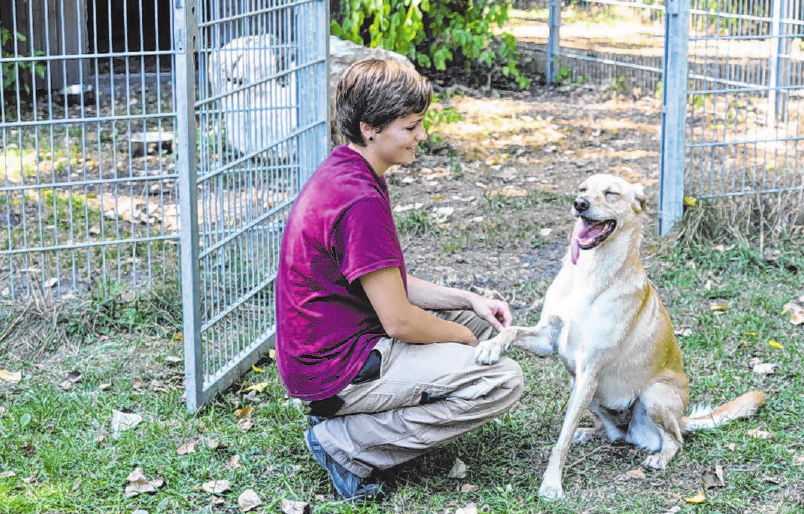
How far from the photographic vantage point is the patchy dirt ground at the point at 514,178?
242 inches

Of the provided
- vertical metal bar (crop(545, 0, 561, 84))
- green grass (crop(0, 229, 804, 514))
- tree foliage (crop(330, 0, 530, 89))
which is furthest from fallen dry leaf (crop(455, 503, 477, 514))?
vertical metal bar (crop(545, 0, 561, 84))

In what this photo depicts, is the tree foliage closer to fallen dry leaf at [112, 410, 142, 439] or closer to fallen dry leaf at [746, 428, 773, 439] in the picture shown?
fallen dry leaf at [112, 410, 142, 439]

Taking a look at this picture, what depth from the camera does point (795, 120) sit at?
7426mm

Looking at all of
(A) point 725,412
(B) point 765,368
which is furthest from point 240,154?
(B) point 765,368

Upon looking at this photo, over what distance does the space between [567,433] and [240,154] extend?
189cm

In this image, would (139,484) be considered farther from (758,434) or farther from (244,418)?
(758,434)

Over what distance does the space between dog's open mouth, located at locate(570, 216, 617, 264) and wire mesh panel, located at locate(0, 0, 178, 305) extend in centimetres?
186

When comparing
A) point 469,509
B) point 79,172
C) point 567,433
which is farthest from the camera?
point 79,172

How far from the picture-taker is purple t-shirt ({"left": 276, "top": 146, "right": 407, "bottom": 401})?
11.4 feet

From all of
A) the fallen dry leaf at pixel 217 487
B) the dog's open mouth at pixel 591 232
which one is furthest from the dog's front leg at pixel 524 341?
the fallen dry leaf at pixel 217 487

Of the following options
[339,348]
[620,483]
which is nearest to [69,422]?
[339,348]

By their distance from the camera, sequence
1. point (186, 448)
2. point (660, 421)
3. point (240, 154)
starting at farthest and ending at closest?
point (240, 154)
point (186, 448)
point (660, 421)

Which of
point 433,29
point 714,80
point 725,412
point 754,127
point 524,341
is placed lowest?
point 725,412

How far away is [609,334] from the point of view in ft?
12.3
